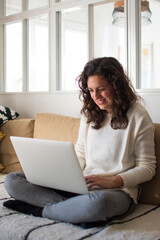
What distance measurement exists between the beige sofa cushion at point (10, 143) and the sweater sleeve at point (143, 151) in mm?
1106

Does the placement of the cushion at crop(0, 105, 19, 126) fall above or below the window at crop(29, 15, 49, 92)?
below

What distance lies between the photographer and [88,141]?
72.1 inches

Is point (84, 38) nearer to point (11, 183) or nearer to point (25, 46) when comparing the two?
point (25, 46)

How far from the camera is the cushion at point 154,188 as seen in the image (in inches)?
69.0

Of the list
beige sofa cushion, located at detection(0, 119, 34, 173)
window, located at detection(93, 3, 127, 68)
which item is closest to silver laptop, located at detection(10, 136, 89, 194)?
beige sofa cushion, located at detection(0, 119, 34, 173)

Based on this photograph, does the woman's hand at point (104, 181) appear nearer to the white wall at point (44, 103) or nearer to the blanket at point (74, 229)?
the blanket at point (74, 229)

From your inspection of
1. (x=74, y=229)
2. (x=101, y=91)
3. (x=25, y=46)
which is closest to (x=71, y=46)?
(x=25, y=46)

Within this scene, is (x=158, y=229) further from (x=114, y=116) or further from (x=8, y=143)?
(x=8, y=143)

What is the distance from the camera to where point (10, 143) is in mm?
2596

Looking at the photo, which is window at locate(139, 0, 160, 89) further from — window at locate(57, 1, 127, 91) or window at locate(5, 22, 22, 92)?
window at locate(5, 22, 22, 92)

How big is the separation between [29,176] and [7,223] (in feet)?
0.90

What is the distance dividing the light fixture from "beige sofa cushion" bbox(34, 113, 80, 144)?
2.48 feet

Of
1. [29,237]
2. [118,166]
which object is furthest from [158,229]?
[29,237]

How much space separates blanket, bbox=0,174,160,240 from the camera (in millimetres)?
1303
